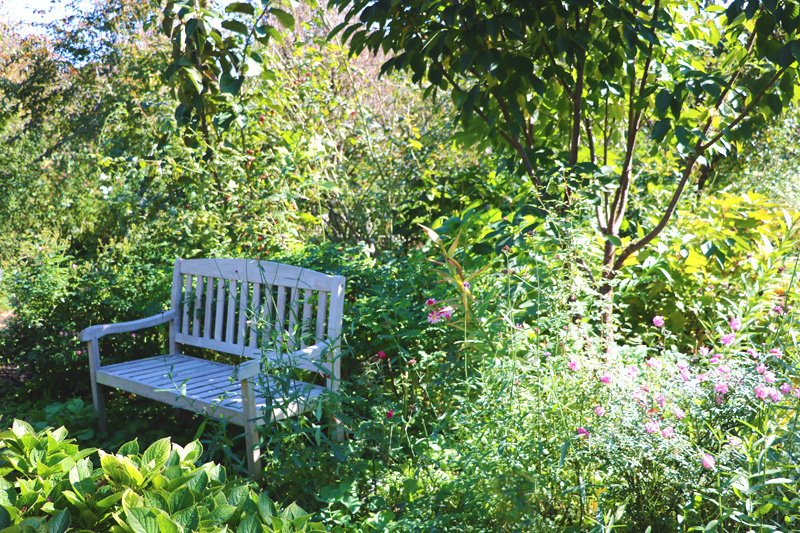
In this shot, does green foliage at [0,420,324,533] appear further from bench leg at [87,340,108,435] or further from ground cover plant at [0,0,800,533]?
bench leg at [87,340,108,435]

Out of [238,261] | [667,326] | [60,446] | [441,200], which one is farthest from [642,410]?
[441,200]

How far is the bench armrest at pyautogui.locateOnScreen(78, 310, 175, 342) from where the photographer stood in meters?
3.34

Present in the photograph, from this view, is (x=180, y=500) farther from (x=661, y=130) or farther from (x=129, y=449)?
(x=661, y=130)

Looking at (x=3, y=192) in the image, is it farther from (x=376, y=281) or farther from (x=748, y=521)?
(x=748, y=521)

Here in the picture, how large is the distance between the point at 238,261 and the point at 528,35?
206 centimetres

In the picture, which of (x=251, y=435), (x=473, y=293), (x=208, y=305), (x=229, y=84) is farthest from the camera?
(x=208, y=305)

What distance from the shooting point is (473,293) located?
2826 mm

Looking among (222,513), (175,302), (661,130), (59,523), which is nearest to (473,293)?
(661,130)

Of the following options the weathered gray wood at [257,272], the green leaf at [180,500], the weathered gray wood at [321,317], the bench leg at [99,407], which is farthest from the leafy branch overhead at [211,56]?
the green leaf at [180,500]

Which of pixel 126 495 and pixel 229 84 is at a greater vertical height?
pixel 229 84

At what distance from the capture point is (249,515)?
133cm

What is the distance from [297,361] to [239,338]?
30.4 inches

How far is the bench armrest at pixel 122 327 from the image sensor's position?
11.0ft

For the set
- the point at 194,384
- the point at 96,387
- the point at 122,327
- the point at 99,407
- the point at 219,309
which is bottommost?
the point at 99,407
